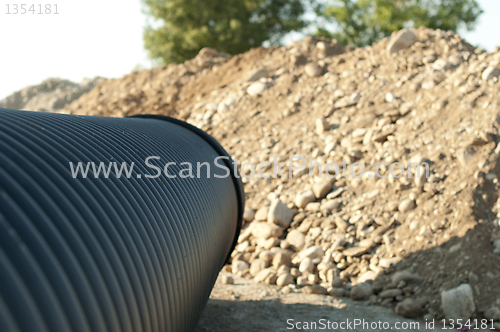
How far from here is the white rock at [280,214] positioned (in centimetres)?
604

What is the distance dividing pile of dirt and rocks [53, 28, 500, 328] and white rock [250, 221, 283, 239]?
0.02 m

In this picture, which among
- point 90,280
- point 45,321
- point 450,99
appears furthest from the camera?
point 450,99

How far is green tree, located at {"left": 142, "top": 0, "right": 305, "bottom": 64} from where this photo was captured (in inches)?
707

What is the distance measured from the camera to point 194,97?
38.5 ft

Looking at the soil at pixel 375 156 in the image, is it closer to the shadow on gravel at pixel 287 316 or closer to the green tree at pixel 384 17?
the shadow on gravel at pixel 287 316

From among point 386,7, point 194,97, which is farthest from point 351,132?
point 386,7

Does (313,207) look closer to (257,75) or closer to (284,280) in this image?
(284,280)

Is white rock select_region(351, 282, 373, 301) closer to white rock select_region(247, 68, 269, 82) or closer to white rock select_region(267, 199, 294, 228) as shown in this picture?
white rock select_region(267, 199, 294, 228)

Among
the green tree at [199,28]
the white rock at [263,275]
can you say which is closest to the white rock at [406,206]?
the white rock at [263,275]

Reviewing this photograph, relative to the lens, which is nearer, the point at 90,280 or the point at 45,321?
the point at 45,321

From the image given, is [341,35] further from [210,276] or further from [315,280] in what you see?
[210,276]

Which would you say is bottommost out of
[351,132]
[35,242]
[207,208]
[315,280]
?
[315,280]

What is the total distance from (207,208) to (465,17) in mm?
22332

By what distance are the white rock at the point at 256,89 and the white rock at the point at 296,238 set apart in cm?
503
